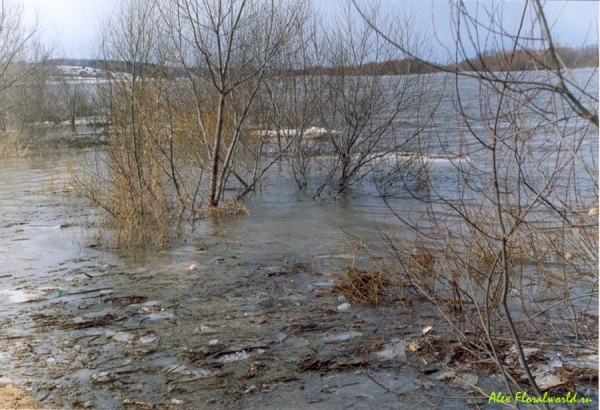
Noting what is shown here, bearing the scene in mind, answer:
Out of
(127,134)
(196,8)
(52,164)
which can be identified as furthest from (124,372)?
(52,164)

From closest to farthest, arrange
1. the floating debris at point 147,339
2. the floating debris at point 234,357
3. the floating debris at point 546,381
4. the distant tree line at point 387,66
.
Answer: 1. the distant tree line at point 387,66
2. the floating debris at point 546,381
3. the floating debris at point 234,357
4. the floating debris at point 147,339

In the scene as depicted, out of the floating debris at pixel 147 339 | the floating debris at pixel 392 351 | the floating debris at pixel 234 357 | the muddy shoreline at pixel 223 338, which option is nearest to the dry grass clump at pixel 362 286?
the muddy shoreline at pixel 223 338

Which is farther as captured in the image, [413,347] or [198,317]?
[198,317]

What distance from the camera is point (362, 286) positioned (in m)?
6.09

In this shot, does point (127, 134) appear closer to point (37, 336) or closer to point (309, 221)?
point (309, 221)

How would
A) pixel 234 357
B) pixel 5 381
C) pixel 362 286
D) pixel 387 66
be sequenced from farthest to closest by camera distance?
1. pixel 387 66
2. pixel 362 286
3. pixel 234 357
4. pixel 5 381

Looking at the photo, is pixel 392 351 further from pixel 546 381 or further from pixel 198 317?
pixel 198 317

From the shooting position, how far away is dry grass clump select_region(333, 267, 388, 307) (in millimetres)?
5984

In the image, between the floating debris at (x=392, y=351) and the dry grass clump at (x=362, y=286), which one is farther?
the dry grass clump at (x=362, y=286)

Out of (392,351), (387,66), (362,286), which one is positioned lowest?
(392,351)

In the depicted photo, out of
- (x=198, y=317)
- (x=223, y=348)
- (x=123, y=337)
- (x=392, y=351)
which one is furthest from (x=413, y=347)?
(x=123, y=337)

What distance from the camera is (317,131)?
13.4 m

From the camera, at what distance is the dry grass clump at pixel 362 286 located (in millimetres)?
→ 5984

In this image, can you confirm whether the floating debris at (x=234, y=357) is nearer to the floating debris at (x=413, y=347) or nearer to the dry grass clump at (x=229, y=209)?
the floating debris at (x=413, y=347)
